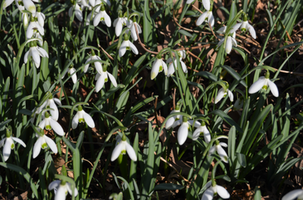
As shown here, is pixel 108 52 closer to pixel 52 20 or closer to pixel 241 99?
pixel 52 20

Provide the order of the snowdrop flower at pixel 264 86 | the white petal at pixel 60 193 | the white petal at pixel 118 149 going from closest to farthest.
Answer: the white petal at pixel 60 193
the white petal at pixel 118 149
the snowdrop flower at pixel 264 86

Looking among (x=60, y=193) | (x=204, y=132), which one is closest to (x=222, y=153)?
(x=204, y=132)

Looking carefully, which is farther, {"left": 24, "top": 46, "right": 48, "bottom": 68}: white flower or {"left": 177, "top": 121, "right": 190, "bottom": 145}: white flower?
{"left": 24, "top": 46, "right": 48, "bottom": 68}: white flower

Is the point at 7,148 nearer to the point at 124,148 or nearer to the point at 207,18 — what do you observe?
the point at 124,148

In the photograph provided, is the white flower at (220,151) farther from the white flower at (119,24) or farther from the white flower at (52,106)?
the white flower at (119,24)

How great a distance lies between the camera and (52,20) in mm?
2463

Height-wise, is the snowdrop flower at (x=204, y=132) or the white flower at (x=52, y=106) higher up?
the white flower at (x=52, y=106)

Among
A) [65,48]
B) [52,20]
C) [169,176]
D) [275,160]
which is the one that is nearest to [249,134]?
[275,160]

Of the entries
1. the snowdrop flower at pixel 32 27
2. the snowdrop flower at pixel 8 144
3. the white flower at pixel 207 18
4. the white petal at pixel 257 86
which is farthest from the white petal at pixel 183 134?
the snowdrop flower at pixel 32 27

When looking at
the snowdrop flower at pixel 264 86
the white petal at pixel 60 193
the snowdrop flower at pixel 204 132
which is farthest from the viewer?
the snowdrop flower at pixel 264 86

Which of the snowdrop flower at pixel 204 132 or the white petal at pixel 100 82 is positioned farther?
the white petal at pixel 100 82

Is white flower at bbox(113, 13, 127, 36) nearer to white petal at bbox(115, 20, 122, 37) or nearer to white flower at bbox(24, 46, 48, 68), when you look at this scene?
white petal at bbox(115, 20, 122, 37)

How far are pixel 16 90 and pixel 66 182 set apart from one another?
33.9 inches

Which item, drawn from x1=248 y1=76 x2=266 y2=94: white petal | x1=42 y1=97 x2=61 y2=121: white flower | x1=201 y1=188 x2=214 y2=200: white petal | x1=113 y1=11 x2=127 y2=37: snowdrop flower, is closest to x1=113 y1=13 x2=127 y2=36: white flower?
x1=113 y1=11 x2=127 y2=37: snowdrop flower
